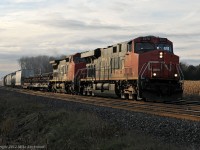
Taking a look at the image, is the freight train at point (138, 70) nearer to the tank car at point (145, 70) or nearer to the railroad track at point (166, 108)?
the tank car at point (145, 70)

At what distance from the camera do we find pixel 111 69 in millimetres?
24500

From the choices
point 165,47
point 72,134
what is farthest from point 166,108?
point 72,134

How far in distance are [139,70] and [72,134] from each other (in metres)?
10.5

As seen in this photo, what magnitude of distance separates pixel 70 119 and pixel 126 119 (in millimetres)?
1932

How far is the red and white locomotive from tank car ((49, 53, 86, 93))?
5429 millimetres

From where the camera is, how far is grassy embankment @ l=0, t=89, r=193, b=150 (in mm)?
7965

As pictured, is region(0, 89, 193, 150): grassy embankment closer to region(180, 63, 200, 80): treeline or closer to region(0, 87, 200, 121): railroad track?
region(0, 87, 200, 121): railroad track

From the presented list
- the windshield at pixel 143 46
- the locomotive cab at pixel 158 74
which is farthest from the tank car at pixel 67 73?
the locomotive cab at pixel 158 74

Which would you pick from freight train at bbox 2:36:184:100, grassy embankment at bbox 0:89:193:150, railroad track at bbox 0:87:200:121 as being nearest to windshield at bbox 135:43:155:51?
freight train at bbox 2:36:184:100

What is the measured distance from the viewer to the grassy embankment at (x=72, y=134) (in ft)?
26.1

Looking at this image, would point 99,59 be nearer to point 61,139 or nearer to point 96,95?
point 96,95

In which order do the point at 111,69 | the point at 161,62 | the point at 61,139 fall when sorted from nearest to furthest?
1. the point at 61,139
2. the point at 161,62
3. the point at 111,69

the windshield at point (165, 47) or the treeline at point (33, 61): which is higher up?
the treeline at point (33, 61)

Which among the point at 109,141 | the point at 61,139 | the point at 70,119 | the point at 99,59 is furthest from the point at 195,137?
the point at 99,59
